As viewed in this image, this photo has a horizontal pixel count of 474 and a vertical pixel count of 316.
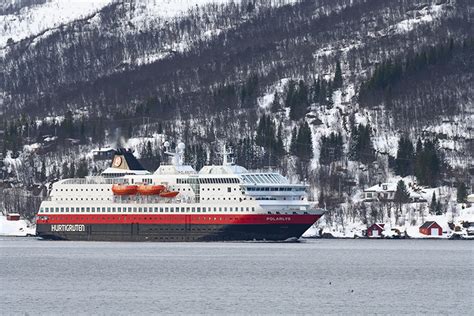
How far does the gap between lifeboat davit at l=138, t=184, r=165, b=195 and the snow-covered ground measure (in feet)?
113

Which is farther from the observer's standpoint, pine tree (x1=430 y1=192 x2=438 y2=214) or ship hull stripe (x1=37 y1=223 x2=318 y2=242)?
pine tree (x1=430 y1=192 x2=438 y2=214)

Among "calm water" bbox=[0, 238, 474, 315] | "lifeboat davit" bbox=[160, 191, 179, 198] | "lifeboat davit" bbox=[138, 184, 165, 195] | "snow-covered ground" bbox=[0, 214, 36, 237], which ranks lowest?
"calm water" bbox=[0, 238, 474, 315]

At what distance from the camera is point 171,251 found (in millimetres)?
129000

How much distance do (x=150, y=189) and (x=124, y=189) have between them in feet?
Result: 10.1

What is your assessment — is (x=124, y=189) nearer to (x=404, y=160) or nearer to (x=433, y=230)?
(x=433, y=230)

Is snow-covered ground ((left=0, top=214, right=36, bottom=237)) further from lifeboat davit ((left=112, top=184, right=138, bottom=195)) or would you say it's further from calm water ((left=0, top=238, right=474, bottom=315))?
calm water ((left=0, top=238, right=474, bottom=315))

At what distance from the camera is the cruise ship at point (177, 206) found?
139 m

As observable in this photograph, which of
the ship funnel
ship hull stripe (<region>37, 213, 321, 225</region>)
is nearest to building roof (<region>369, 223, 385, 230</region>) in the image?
ship hull stripe (<region>37, 213, 321, 225</region>)

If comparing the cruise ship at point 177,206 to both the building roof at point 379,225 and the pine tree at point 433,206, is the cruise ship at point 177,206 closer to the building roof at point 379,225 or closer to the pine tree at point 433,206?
the building roof at point 379,225

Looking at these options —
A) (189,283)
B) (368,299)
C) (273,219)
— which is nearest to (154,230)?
(273,219)

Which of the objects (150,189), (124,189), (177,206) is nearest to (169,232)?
(177,206)

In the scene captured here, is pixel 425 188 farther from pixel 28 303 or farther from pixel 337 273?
pixel 28 303

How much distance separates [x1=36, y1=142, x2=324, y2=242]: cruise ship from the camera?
139 m

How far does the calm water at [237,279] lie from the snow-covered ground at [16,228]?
3704cm
